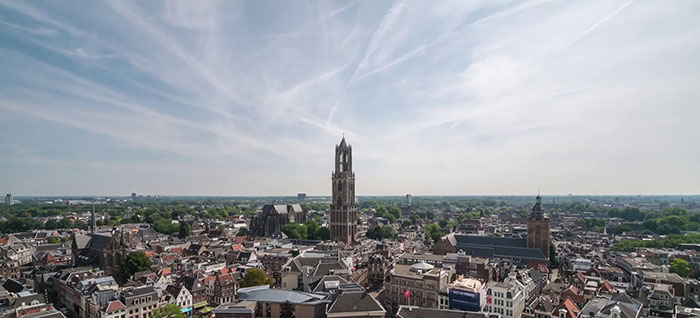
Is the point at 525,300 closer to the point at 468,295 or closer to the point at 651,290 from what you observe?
the point at 468,295

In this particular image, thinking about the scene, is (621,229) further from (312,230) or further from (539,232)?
(312,230)

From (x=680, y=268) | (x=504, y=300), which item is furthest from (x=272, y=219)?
(x=680, y=268)

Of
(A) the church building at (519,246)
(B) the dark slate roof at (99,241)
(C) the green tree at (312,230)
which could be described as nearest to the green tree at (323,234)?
(C) the green tree at (312,230)

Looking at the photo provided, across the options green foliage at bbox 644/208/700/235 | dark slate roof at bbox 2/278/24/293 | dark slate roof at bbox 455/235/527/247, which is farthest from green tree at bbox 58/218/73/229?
green foliage at bbox 644/208/700/235

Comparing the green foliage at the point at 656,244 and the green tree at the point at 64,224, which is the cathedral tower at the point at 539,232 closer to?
the green foliage at the point at 656,244

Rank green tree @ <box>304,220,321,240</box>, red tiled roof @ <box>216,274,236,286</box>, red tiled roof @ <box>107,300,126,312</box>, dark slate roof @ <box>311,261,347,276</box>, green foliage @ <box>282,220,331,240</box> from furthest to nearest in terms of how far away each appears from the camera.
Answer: green tree @ <box>304,220,321,240</box>, green foliage @ <box>282,220,331,240</box>, red tiled roof @ <box>216,274,236,286</box>, dark slate roof @ <box>311,261,347,276</box>, red tiled roof @ <box>107,300,126,312</box>

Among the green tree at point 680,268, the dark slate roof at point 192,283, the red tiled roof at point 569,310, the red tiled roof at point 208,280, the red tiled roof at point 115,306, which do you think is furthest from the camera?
the green tree at point 680,268

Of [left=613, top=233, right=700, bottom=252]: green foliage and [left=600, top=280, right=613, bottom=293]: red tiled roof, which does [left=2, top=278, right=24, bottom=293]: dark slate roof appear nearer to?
[left=600, top=280, right=613, bottom=293]: red tiled roof
